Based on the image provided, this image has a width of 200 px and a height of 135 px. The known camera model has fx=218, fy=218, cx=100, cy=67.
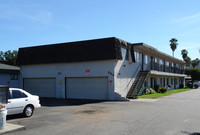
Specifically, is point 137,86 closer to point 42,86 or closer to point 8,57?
point 42,86

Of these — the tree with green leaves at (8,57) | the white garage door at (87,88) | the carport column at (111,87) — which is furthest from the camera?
the tree with green leaves at (8,57)

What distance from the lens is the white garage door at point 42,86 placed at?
23.8 m

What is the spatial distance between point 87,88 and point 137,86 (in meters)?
5.66

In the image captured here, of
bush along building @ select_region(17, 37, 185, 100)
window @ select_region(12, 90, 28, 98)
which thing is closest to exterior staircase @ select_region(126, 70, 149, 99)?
bush along building @ select_region(17, 37, 185, 100)

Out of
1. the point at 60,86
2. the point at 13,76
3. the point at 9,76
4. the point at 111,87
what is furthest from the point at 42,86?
the point at 111,87

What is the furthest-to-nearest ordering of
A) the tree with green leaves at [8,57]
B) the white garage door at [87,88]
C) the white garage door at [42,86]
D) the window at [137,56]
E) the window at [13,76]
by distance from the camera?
1. the tree with green leaves at [8,57]
2. the window at [137,56]
3. the window at [13,76]
4. the white garage door at [42,86]
5. the white garage door at [87,88]

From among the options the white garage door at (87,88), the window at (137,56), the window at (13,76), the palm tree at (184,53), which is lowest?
the white garage door at (87,88)

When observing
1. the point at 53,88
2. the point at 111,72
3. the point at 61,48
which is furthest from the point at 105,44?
the point at 53,88

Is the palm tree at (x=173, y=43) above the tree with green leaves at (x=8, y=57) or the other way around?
above

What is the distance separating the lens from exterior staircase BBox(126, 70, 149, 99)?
21897 mm

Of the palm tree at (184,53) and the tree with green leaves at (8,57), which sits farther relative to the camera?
the palm tree at (184,53)

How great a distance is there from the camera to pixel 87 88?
21719mm

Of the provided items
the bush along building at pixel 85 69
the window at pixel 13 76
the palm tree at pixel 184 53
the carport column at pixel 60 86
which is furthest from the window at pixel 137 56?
the palm tree at pixel 184 53

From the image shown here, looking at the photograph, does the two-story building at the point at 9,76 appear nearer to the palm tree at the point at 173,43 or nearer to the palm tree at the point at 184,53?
the palm tree at the point at 173,43
